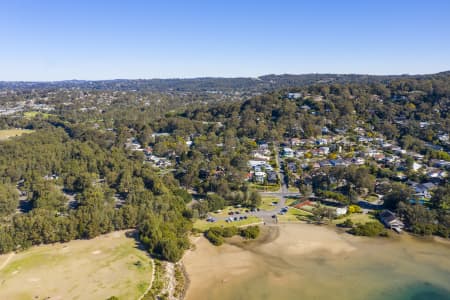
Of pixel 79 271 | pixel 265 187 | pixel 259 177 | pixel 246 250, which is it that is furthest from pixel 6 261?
pixel 259 177

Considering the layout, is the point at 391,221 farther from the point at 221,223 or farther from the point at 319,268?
the point at 221,223

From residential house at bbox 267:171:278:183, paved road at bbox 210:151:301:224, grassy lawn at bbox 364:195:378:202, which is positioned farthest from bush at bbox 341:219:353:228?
residential house at bbox 267:171:278:183

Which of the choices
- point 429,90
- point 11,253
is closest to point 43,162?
point 11,253

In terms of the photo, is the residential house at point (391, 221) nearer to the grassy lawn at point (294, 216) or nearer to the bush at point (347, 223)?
the bush at point (347, 223)

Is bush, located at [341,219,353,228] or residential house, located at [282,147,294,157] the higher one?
residential house, located at [282,147,294,157]

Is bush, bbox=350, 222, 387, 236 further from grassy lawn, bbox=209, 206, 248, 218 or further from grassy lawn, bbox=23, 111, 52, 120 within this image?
grassy lawn, bbox=23, 111, 52, 120
